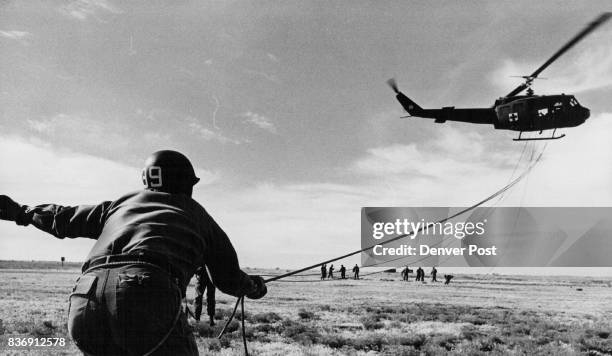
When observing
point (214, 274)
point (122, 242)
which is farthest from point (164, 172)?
point (214, 274)

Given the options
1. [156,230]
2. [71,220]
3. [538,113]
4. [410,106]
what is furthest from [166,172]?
[410,106]

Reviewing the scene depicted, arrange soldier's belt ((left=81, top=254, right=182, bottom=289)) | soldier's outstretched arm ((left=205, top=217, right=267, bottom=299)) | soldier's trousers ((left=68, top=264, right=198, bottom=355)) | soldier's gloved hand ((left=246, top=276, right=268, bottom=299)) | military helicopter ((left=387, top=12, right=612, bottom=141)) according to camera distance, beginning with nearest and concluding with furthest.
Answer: soldier's trousers ((left=68, top=264, right=198, bottom=355))
soldier's belt ((left=81, top=254, right=182, bottom=289))
soldier's outstretched arm ((left=205, top=217, right=267, bottom=299))
soldier's gloved hand ((left=246, top=276, right=268, bottom=299))
military helicopter ((left=387, top=12, right=612, bottom=141))

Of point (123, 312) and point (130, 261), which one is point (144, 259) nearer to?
point (130, 261)

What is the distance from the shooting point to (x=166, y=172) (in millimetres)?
2615

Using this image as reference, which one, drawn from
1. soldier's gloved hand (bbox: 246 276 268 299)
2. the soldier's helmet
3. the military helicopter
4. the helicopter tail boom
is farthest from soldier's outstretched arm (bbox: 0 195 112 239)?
the helicopter tail boom

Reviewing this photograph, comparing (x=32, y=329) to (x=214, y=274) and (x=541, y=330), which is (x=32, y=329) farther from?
(x=541, y=330)

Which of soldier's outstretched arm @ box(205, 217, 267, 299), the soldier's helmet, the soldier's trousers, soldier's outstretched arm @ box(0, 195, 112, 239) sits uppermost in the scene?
the soldier's helmet

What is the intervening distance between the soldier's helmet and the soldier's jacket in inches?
2.6

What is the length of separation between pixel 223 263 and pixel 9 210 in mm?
1218

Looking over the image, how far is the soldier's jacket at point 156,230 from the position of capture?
7.59 ft

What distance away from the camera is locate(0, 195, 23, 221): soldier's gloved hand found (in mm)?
2664

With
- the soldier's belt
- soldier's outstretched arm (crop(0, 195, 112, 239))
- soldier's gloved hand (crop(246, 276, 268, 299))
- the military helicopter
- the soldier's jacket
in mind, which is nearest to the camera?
the soldier's belt

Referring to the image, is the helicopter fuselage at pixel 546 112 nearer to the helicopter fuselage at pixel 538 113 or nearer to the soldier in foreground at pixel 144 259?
the helicopter fuselage at pixel 538 113

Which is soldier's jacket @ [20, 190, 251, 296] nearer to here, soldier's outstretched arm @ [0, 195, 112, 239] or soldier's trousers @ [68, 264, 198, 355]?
soldier's outstretched arm @ [0, 195, 112, 239]
